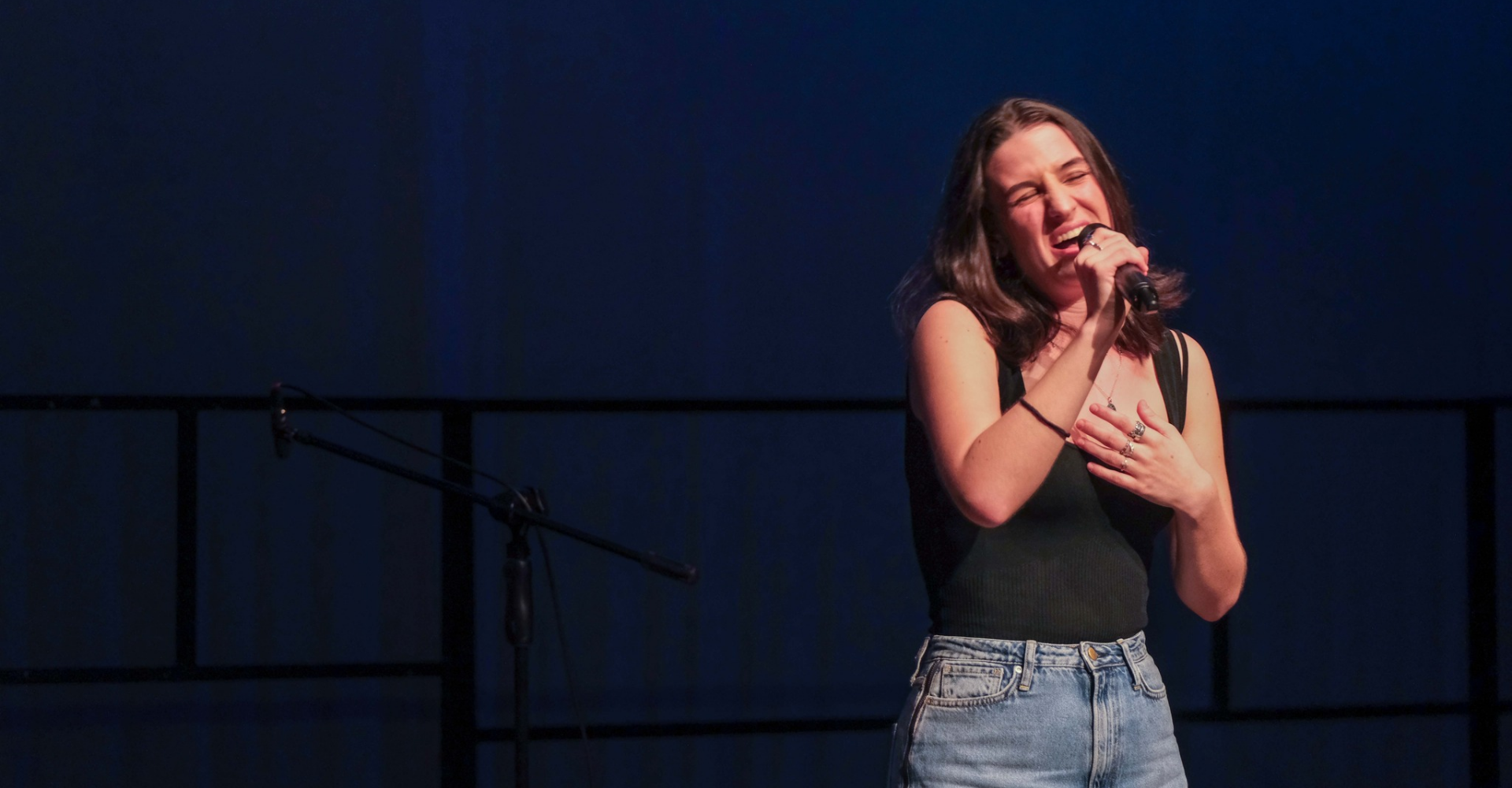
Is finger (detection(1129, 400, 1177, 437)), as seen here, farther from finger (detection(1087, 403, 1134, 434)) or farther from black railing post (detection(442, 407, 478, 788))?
black railing post (detection(442, 407, 478, 788))

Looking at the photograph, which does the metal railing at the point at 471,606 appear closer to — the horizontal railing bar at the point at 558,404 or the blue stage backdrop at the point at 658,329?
the horizontal railing bar at the point at 558,404

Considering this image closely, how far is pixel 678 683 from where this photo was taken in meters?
3.80

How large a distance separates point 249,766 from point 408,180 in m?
1.73

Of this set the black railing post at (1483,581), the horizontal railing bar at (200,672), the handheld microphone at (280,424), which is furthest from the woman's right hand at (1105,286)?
the black railing post at (1483,581)

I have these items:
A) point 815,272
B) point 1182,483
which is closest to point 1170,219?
point 815,272

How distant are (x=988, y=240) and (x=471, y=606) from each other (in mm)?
1659

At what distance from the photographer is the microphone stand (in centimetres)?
188

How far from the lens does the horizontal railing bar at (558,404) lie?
8.72 feet

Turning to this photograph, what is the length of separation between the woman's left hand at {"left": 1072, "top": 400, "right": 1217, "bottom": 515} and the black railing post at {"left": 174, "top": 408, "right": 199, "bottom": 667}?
79.0 inches

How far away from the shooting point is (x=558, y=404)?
9.36 ft

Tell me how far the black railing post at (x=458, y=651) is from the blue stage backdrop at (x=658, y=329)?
1.01m

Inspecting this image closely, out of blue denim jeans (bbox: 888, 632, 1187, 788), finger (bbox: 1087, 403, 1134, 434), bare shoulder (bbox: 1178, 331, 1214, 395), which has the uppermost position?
bare shoulder (bbox: 1178, 331, 1214, 395)

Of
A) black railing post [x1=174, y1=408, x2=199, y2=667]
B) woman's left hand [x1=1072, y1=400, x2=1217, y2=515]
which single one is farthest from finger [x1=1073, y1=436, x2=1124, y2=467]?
black railing post [x1=174, y1=408, x2=199, y2=667]

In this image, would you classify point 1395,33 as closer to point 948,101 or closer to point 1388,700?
point 948,101
